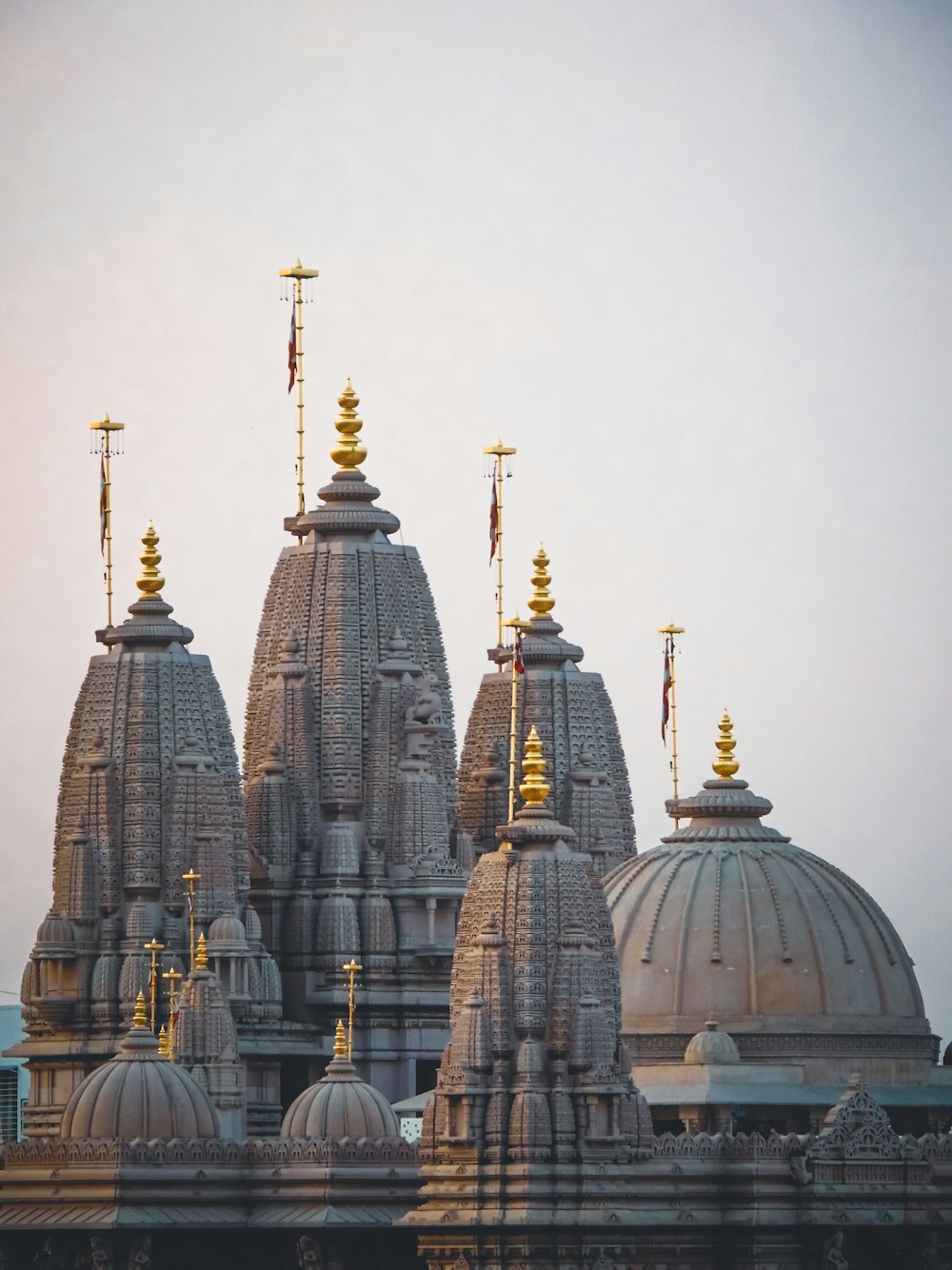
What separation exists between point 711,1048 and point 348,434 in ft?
73.1

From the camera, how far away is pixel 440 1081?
9956cm

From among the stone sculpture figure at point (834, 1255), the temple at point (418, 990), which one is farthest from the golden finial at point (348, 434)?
the stone sculpture figure at point (834, 1255)

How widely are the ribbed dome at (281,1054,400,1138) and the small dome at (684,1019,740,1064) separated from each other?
6.24 metres

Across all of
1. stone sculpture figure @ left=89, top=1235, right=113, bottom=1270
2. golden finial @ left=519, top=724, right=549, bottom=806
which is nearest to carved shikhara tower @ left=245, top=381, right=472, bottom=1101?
stone sculpture figure @ left=89, top=1235, right=113, bottom=1270

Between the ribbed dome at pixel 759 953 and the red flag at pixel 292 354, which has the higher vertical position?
the red flag at pixel 292 354

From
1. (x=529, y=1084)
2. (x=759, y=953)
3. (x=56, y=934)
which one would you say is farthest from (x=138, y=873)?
(x=529, y=1084)

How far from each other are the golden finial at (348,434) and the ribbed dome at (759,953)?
1658cm

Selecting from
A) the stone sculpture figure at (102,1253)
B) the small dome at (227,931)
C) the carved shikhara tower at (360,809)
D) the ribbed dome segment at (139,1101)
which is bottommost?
the stone sculpture figure at (102,1253)

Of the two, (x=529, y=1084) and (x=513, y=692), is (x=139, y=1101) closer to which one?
(x=529, y=1084)

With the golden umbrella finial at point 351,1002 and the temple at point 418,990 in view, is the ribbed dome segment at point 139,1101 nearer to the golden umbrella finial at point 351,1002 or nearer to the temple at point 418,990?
the temple at point 418,990

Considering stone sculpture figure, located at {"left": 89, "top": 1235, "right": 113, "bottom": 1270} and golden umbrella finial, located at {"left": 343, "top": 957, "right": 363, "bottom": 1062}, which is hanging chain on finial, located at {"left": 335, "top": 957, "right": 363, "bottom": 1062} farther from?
stone sculpture figure, located at {"left": 89, "top": 1235, "right": 113, "bottom": 1270}

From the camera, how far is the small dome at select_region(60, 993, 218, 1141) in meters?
106

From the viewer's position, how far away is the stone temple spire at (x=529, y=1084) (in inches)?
3885

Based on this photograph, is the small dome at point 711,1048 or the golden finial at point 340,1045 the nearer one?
the small dome at point 711,1048
